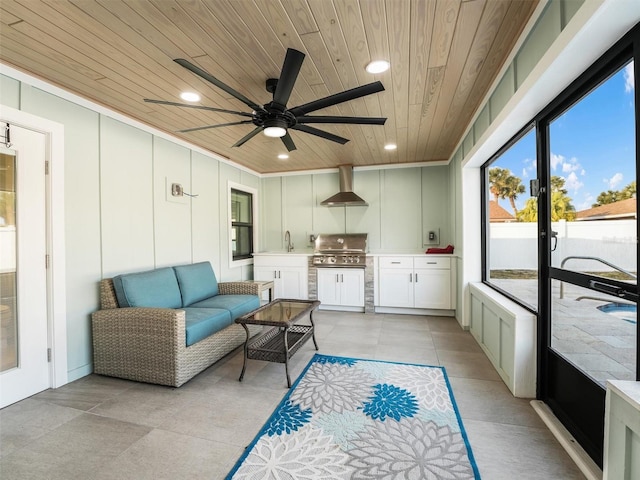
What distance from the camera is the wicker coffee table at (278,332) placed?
2.48m

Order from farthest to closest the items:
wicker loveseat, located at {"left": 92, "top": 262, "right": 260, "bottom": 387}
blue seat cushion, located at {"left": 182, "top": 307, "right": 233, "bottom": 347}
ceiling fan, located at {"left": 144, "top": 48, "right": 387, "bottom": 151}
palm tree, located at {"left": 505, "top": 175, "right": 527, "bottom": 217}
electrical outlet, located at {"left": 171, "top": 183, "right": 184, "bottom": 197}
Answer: electrical outlet, located at {"left": 171, "top": 183, "right": 184, "bottom": 197}, palm tree, located at {"left": 505, "top": 175, "right": 527, "bottom": 217}, blue seat cushion, located at {"left": 182, "top": 307, "right": 233, "bottom": 347}, wicker loveseat, located at {"left": 92, "top": 262, "right": 260, "bottom": 387}, ceiling fan, located at {"left": 144, "top": 48, "right": 387, "bottom": 151}

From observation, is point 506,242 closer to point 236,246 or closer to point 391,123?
point 391,123

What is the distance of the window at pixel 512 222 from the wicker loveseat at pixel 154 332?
2749 mm

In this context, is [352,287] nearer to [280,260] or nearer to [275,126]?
[280,260]

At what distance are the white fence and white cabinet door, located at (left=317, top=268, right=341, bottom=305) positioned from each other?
2.48 metres

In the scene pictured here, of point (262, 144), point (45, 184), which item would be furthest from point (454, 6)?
point (45, 184)

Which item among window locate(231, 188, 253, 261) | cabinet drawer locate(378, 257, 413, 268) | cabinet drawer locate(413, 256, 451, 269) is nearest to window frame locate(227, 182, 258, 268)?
window locate(231, 188, 253, 261)

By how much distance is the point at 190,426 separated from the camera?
1.92 m

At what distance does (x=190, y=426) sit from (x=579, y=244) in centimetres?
268

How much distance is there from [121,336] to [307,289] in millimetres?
2872

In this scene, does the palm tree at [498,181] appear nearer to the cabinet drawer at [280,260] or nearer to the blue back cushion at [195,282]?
the cabinet drawer at [280,260]

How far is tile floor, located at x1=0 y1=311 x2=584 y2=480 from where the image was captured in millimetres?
1559

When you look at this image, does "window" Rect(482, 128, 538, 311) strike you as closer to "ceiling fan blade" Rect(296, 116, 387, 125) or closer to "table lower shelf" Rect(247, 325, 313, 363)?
"ceiling fan blade" Rect(296, 116, 387, 125)

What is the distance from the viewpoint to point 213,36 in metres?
1.83
